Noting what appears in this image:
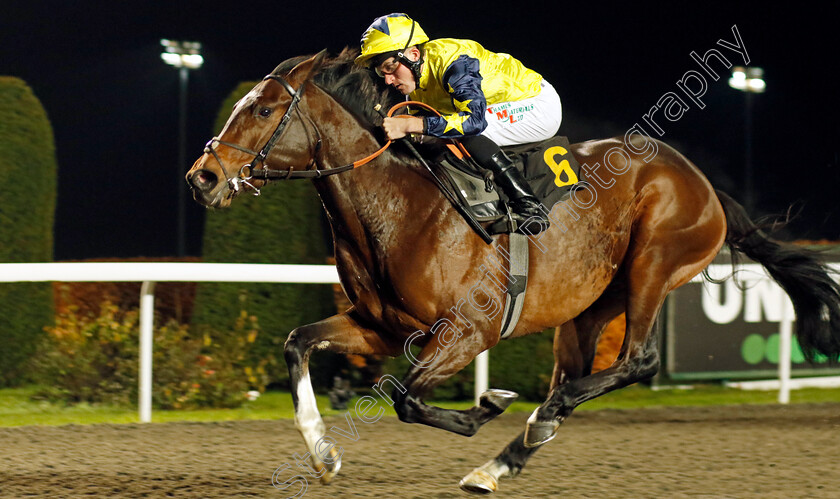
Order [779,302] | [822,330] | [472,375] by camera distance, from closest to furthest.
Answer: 1. [822,330]
2. [472,375]
3. [779,302]

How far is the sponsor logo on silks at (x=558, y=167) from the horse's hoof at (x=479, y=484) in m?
1.15

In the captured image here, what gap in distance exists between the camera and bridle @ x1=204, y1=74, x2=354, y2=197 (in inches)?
112

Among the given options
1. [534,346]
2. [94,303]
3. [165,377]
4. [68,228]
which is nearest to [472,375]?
[534,346]

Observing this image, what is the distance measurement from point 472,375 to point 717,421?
5.07 ft

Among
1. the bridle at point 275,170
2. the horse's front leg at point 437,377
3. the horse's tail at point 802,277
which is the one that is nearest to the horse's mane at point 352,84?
the bridle at point 275,170

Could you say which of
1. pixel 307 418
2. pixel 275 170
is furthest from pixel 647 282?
pixel 275 170

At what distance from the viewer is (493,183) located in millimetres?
3217

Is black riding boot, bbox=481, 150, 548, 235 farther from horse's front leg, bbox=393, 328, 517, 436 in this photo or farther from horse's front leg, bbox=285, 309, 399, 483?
horse's front leg, bbox=285, 309, 399, 483

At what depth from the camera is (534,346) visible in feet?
19.0

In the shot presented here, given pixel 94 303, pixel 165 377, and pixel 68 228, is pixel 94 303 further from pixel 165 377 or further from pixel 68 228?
pixel 68 228

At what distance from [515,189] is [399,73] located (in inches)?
23.5

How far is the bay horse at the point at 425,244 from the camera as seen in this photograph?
2.98 m

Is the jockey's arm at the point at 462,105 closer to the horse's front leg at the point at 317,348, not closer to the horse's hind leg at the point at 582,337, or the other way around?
the horse's front leg at the point at 317,348

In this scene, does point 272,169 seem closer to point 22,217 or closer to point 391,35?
point 391,35
